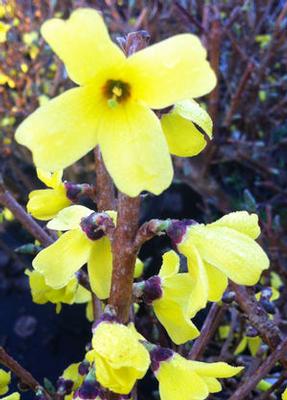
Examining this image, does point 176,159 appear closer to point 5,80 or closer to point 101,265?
point 5,80

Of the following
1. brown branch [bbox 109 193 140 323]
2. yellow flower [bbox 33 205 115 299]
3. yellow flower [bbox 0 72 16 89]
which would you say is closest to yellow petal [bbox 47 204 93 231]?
yellow flower [bbox 33 205 115 299]

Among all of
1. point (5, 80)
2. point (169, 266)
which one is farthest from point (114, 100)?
point (5, 80)

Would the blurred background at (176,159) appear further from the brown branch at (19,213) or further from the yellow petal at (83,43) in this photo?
the yellow petal at (83,43)

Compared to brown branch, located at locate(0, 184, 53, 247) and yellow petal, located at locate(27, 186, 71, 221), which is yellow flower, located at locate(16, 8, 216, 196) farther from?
brown branch, located at locate(0, 184, 53, 247)

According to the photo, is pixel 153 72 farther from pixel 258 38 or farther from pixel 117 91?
pixel 258 38

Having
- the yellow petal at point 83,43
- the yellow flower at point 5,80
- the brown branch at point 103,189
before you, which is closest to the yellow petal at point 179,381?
the brown branch at point 103,189
